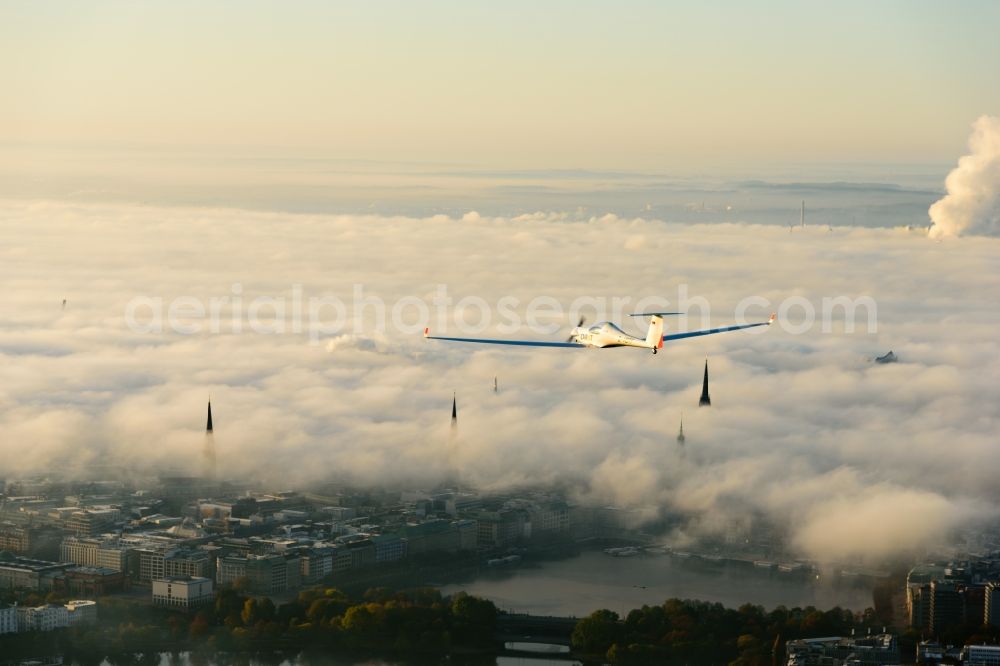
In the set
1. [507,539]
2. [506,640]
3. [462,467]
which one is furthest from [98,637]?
[462,467]

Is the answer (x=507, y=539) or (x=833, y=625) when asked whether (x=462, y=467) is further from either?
(x=833, y=625)

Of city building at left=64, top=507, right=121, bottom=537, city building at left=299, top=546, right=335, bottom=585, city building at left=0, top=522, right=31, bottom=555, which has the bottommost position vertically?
city building at left=299, top=546, right=335, bottom=585

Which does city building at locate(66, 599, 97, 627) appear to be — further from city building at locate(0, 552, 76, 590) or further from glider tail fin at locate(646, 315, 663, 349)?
glider tail fin at locate(646, 315, 663, 349)

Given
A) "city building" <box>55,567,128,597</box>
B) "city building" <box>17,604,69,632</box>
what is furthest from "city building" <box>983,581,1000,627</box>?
"city building" <box>55,567,128,597</box>

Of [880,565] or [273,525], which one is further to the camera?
[273,525]

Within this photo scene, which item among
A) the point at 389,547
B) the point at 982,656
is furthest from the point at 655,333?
the point at 389,547

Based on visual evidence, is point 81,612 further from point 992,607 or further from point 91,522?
point 992,607

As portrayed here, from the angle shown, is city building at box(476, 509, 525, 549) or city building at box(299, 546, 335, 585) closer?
city building at box(299, 546, 335, 585)

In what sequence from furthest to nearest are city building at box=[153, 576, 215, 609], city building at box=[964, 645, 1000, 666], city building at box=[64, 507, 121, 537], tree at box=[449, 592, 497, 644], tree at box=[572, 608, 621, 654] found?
city building at box=[64, 507, 121, 537] < city building at box=[153, 576, 215, 609] < tree at box=[449, 592, 497, 644] < tree at box=[572, 608, 621, 654] < city building at box=[964, 645, 1000, 666]

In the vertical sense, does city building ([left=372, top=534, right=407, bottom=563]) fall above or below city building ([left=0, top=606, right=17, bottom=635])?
above
